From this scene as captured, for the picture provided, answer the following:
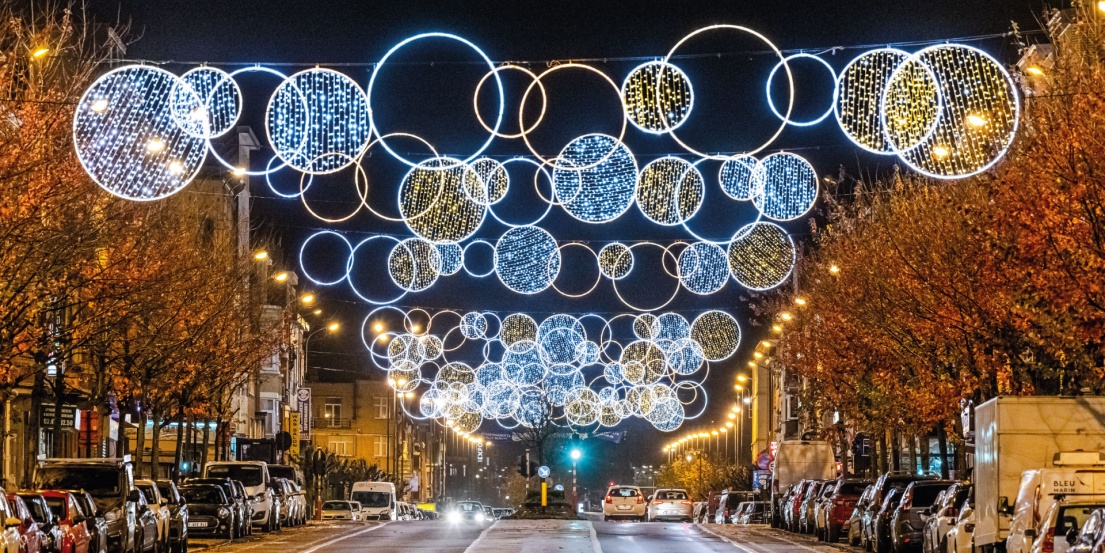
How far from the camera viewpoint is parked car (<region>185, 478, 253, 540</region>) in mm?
A: 41781

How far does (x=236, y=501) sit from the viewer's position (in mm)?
42625

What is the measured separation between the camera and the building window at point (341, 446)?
126m

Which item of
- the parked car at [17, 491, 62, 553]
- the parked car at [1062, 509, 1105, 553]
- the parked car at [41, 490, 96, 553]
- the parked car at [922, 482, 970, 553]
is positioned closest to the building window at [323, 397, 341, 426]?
the parked car at [922, 482, 970, 553]

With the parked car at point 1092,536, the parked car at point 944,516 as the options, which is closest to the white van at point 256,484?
the parked car at point 944,516

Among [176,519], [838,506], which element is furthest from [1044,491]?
[838,506]

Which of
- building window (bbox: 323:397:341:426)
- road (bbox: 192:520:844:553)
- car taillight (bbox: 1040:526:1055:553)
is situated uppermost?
building window (bbox: 323:397:341:426)

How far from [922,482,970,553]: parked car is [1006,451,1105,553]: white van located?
5.82 metres

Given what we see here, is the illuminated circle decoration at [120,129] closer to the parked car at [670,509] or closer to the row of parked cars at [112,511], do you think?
the row of parked cars at [112,511]

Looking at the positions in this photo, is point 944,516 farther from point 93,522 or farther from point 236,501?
point 236,501

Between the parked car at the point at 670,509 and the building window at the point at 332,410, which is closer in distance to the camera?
the parked car at the point at 670,509

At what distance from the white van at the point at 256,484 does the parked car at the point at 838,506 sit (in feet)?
51.1

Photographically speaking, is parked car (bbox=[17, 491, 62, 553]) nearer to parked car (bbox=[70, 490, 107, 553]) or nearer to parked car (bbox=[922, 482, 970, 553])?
parked car (bbox=[70, 490, 107, 553])

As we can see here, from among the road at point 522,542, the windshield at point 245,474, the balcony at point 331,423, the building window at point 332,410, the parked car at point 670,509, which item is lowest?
the parked car at point 670,509

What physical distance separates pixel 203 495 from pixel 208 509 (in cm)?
38
